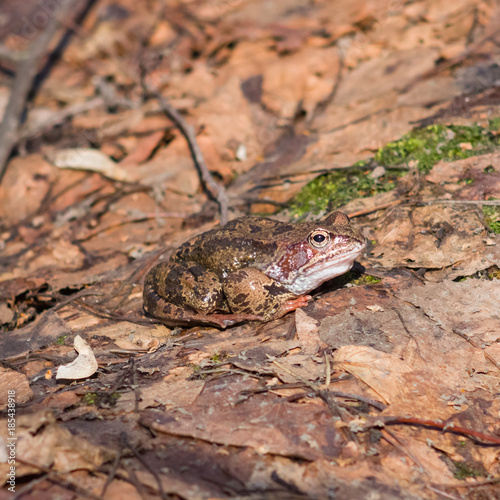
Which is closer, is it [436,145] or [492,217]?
[492,217]

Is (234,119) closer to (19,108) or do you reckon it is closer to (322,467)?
(19,108)

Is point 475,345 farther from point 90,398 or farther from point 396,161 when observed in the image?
point 90,398

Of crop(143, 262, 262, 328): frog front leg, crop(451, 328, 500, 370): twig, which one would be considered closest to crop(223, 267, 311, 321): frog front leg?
crop(143, 262, 262, 328): frog front leg

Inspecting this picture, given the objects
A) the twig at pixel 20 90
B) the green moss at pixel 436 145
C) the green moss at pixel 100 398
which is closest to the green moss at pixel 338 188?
the green moss at pixel 436 145

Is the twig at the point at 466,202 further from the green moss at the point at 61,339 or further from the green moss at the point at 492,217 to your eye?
the green moss at the point at 61,339

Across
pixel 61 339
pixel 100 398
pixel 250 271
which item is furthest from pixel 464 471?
pixel 61 339

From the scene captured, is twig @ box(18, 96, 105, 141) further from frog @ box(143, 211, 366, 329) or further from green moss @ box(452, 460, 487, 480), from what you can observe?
green moss @ box(452, 460, 487, 480)
